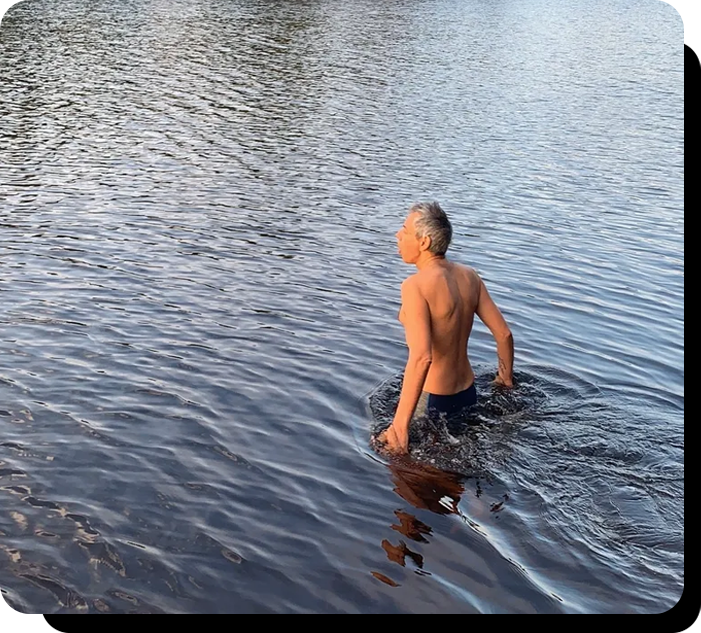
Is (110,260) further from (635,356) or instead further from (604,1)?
(604,1)

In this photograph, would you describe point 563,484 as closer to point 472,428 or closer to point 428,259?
point 472,428

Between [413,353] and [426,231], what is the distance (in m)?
1.00

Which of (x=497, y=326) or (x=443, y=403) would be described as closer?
(x=497, y=326)

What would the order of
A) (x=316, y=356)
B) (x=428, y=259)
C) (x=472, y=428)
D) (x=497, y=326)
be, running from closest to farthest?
(x=428, y=259) < (x=497, y=326) < (x=472, y=428) < (x=316, y=356)

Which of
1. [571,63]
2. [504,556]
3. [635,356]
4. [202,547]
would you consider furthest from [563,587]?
[571,63]

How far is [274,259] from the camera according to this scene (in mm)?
14906

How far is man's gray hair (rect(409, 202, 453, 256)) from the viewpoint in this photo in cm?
793

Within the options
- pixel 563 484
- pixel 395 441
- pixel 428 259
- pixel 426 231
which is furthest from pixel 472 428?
pixel 426 231

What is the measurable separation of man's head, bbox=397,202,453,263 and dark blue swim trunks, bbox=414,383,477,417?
4.24 ft

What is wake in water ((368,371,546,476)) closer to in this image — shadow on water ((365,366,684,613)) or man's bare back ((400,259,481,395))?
shadow on water ((365,366,684,613))

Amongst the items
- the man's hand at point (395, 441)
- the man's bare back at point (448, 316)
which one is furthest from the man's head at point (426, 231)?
the man's hand at point (395, 441)

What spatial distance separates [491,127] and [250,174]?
8.53 m

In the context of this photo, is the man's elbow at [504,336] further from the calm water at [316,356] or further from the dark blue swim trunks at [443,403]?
the calm water at [316,356]

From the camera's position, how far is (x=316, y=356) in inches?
430
